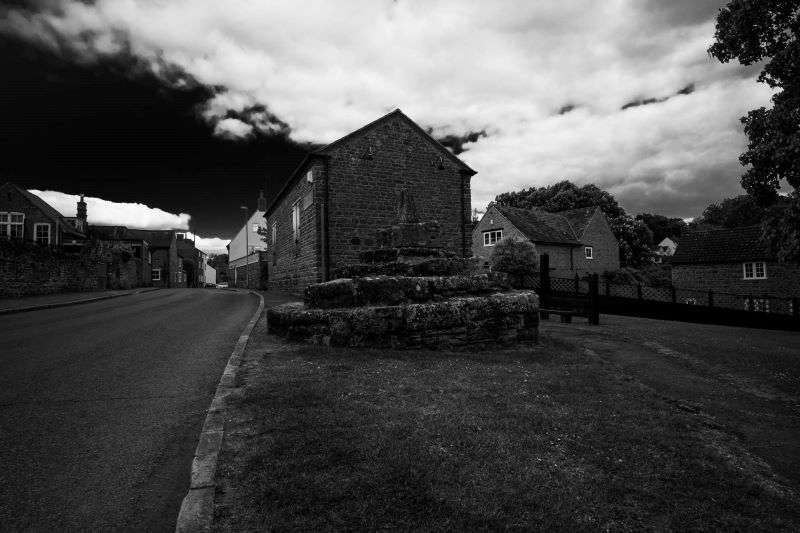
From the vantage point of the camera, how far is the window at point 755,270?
2897 cm

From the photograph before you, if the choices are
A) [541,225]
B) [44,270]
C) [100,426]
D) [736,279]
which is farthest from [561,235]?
[100,426]

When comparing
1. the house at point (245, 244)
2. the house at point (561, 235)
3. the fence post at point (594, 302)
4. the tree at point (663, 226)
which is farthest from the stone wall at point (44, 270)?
the tree at point (663, 226)

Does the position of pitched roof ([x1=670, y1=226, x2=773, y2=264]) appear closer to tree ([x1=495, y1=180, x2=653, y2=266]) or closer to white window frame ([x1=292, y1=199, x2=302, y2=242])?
tree ([x1=495, y1=180, x2=653, y2=266])

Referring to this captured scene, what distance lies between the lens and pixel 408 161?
62.9ft

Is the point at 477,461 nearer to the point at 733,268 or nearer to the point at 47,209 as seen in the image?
the point at 733,268

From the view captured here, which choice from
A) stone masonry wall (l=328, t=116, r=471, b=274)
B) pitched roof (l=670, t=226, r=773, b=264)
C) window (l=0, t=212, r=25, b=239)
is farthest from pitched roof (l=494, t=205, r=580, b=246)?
window (l=0, t=212, r=25, b=239)

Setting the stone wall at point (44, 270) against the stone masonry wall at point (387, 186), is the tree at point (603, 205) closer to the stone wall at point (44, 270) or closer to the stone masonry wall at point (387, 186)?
the stone masonry wall at point (387, 186)

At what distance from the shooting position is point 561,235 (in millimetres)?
38812

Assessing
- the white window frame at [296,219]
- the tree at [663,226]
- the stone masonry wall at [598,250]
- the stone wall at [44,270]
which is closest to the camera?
the stone wall at [44,270]

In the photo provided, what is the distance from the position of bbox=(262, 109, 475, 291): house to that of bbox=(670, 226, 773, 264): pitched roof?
77.5 feet

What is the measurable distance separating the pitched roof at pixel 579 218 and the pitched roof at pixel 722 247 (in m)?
8.11

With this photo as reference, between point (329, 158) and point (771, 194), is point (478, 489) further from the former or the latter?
point (329, 158)

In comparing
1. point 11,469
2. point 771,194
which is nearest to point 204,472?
point 11,469

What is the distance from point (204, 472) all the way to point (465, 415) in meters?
2.40
